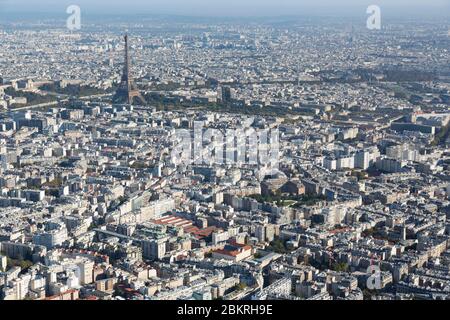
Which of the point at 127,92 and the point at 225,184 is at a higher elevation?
the point at 127,92

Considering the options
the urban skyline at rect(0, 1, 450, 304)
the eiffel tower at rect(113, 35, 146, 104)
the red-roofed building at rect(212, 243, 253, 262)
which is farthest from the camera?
the eiffel tower at rect(113, 35, 146, 104)

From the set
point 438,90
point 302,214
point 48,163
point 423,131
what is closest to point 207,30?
point 438,90

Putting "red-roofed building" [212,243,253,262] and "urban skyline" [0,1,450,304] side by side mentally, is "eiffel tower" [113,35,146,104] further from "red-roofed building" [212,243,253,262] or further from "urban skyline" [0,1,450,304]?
"red-roofed building" [212,243,253,262]

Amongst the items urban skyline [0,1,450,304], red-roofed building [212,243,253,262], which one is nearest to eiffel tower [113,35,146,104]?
urban skyline [0,1,450,304]

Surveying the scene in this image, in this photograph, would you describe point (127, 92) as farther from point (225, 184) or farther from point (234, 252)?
point (234, 252)

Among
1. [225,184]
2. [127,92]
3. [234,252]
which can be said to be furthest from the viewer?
[127,92]

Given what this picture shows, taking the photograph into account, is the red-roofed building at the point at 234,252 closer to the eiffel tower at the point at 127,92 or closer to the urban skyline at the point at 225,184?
the urban skyline at the point at 225,184

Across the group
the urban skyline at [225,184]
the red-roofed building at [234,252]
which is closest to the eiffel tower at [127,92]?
the urban skyline at [225,184]

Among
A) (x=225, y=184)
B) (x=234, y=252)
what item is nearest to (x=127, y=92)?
(x=225, y=184)

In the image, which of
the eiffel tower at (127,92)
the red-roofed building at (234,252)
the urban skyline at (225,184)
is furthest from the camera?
the eiffel tower at (127,92)

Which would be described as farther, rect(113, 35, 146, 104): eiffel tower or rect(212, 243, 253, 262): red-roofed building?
rect(113, 35, 146, 104): eiffel tower

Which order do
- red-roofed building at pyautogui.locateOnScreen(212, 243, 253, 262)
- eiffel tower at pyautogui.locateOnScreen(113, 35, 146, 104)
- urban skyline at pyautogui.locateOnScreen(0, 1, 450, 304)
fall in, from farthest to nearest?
eiffel tower at pyautogui.locateOnScreen(113, 35, 146, 104), red-roofed building at pyautogui.locateOnScreen(212, 243, 253, 262), urban skyline at pyautogui.locateOnScreen(0, 1, 450, 304)
